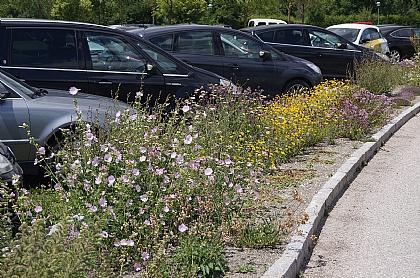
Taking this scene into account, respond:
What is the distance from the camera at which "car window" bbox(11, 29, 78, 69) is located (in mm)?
10156

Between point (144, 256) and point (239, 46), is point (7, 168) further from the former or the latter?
point (239, 46)

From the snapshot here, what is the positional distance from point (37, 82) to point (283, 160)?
134 inches

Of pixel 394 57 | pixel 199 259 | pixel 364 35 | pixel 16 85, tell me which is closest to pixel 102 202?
pixel 199 259

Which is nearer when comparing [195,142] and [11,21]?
[195,142]

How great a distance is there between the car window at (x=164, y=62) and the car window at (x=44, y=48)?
1.06m

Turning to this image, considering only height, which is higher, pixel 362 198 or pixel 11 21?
pixel 11 21

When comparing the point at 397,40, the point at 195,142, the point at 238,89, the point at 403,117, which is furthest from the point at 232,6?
the point at 195,142

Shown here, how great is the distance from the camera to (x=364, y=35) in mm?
26359

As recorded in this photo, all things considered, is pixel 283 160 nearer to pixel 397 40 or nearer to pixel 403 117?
pixel 403 117

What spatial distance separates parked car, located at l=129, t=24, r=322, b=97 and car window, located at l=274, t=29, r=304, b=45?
352cm

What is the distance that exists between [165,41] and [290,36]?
577cm

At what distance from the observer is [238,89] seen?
10.9 m

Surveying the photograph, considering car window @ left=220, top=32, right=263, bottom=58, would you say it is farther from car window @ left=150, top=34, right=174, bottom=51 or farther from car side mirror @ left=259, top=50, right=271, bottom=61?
car window @ left=150, top=34, right=174, bottom=51

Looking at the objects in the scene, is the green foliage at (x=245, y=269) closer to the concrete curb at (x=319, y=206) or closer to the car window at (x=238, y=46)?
the concrete curb at (x=319, y=206)
